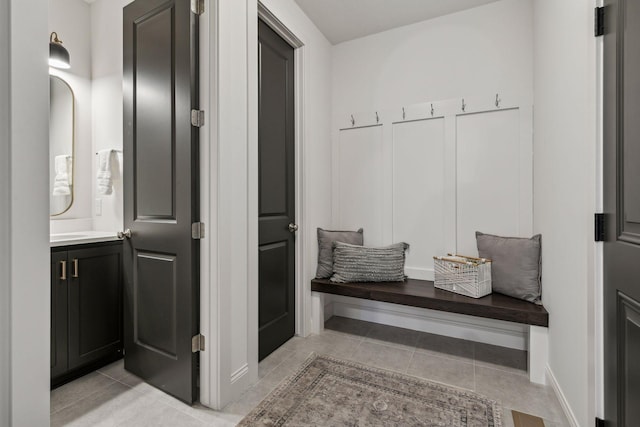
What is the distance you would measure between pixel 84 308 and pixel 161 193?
0.97 metres

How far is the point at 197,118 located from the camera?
1.67m

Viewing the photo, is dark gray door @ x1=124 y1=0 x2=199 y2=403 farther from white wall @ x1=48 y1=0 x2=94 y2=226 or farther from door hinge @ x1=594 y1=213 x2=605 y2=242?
door hinge @ x1=594 y1=213 x2=605 y2=242

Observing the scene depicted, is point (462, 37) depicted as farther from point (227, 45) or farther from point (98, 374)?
point (98, 374)

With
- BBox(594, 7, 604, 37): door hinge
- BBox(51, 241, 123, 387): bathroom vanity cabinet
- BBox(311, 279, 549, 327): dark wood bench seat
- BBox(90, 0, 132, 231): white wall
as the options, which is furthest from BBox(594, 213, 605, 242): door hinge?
BBox(90, 0, 132, 231): white wall

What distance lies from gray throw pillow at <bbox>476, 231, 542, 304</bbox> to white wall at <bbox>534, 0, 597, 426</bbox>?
58mm

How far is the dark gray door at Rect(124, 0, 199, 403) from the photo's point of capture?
5.48ft

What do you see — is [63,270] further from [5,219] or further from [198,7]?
[198,7]

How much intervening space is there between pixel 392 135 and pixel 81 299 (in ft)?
8.78

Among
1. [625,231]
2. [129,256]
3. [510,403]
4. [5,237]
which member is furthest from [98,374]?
[625,231]

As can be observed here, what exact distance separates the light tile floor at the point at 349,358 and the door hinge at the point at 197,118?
5.07 ft

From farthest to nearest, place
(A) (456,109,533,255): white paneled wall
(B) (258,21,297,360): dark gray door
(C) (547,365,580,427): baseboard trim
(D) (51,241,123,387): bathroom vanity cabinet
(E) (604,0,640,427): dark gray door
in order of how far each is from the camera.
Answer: (A) (456,109,533,255): white paneled wall, (B) (258,21,297,360): dark gray door, (D) (51,241,123,387): bathroom vanity cabinet, (C) (547,365,580,427): baseboard trim, (E) (604,0,640,427): dark gray door

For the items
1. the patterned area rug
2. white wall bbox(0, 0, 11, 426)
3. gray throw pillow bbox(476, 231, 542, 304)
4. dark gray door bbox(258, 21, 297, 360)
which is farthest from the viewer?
dark gray door bbox(258, 21, 297, 360)

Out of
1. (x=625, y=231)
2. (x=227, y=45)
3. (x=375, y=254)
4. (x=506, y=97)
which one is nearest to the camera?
(x=625, y=231)

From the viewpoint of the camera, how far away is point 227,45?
170 centimetres
